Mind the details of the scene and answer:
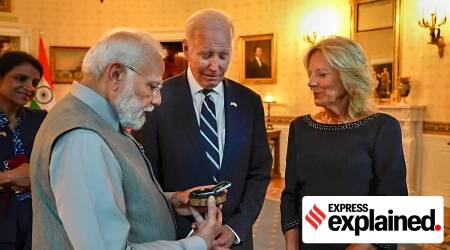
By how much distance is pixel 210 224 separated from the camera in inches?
61.5

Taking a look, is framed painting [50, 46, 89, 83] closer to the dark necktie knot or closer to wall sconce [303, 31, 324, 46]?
wall sconce [303, 31, 324, 46]

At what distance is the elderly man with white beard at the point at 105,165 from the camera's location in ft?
3.98

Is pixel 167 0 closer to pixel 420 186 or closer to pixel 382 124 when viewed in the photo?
pixel 420 186

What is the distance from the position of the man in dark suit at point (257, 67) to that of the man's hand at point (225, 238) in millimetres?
7583

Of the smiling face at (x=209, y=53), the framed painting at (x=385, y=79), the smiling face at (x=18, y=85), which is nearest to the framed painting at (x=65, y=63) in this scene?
the framed painting at (x=385, y=79)

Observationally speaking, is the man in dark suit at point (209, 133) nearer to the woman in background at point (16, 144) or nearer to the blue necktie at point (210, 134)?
the blue necktie at point (210, 134)

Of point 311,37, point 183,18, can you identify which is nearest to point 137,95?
point 311,37

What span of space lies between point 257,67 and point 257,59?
0.17 m

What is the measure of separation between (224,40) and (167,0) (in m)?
8.99

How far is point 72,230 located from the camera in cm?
122

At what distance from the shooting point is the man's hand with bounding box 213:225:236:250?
1.95 m

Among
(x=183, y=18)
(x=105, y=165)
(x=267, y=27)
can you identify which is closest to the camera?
(x=105, y=165)

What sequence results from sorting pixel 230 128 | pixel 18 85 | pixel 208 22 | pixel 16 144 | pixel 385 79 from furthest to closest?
pixel 385 79
pixel 18 85
pixel 16 144
pixel 230 128
pixel 208 22

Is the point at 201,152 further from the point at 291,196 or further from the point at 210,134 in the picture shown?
the point at 291,196
